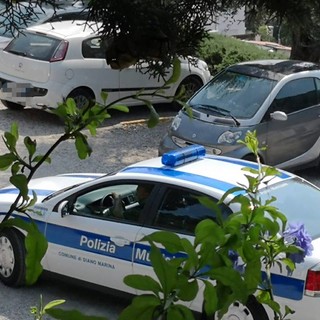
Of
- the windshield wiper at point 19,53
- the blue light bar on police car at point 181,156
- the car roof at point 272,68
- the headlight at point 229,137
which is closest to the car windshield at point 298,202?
the blue light bar on police car at point 181,156

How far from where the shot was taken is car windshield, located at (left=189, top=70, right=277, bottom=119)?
33.0ft

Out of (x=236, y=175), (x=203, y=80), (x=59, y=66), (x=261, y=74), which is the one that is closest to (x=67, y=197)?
(x=236, y=175)

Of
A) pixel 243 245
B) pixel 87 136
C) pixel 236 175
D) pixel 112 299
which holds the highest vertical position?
pixel 87 136

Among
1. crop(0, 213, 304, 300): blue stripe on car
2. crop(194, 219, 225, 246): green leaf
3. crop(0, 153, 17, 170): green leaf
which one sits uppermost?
crop(0, 153, 17, 170): green leaf

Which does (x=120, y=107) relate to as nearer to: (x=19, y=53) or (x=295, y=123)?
(x=295, y=123)

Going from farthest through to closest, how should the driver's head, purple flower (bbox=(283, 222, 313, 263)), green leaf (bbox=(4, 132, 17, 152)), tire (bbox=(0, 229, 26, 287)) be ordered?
tire (bbox=(0, 229, 26, 287)), the driver's head, purple flower (bbox=(283, 222, 313, 263)), green leaf (bbox=(4, 132, 17, 152))

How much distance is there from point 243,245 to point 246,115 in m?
8.35

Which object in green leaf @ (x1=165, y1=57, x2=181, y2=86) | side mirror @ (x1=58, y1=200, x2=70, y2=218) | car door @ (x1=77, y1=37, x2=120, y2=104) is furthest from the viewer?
car door @ (x1=77, y1=37, x2=120, y2=104)

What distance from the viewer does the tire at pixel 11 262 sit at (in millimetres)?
6797

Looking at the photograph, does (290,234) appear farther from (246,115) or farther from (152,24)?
(246,115)

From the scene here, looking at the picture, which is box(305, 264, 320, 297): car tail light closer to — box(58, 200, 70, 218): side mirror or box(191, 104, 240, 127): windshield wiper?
box(58, 200, 70, 218): side mirror

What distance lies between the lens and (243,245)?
1.71 metres

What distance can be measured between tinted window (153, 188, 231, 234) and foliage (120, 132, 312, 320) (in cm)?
391

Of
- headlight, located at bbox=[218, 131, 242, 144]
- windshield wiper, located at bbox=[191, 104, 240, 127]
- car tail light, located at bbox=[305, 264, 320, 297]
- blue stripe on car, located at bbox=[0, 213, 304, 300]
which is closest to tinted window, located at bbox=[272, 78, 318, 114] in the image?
windshield wiper, located at bbox=[191, 104, 240, 127]
